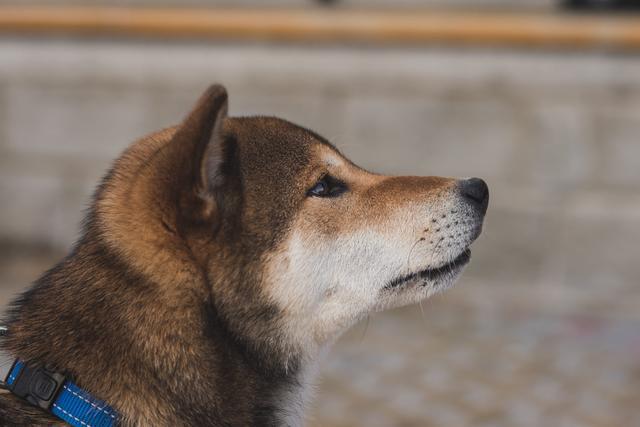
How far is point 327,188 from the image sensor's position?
3314 millimetres

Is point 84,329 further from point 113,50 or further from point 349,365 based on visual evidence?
point 113,50

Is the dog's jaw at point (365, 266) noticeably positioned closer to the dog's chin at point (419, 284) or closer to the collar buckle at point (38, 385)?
the dog's chin at point (419, 284)

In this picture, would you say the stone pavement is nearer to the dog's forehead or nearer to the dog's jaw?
the dog's jaw

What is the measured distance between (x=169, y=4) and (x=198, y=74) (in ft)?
2.26

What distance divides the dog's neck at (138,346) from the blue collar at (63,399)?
1.4 inches

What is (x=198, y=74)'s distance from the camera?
26.5 ft

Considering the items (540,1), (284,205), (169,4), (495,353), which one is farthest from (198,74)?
(284,205)

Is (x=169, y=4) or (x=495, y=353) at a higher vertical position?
(x=169, y=4)

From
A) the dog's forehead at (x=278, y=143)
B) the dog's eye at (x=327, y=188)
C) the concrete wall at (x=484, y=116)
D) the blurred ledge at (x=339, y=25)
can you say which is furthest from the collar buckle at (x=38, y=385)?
the blurred ledge at (x=339, y=25)

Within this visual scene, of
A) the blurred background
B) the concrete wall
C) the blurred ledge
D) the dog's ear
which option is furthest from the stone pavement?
the dog's ear

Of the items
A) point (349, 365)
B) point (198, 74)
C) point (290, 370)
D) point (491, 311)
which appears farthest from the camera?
point (198, 74)

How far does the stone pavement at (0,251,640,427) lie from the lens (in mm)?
5848

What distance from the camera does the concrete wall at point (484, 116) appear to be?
24.9 ft

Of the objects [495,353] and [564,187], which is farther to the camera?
[564,187]
